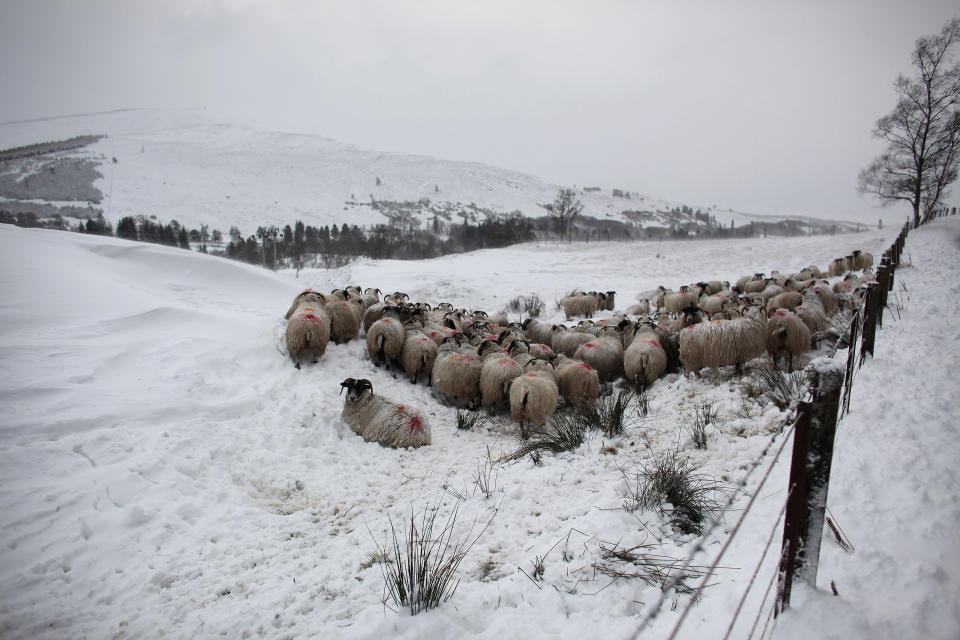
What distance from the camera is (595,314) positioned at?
50.5 ft

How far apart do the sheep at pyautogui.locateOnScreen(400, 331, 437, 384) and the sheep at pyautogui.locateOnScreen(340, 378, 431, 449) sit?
1.68 meters

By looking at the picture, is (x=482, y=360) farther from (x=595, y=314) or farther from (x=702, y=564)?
(x=595, y=314)

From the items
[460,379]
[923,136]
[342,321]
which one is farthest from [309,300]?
[923,136]

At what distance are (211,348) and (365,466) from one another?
14.1 ft

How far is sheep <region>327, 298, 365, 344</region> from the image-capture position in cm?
901

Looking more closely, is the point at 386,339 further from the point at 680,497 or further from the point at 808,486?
the point at 808,486

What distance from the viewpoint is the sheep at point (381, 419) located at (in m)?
6.04

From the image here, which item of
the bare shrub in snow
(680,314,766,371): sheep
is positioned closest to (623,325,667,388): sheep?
(680,314,766,371): sheep

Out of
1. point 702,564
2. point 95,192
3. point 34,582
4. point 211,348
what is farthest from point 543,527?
point 95,192

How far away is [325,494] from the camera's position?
4.82 m

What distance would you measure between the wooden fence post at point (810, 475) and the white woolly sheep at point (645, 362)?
5.68 metres

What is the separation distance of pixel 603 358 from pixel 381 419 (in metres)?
4.55

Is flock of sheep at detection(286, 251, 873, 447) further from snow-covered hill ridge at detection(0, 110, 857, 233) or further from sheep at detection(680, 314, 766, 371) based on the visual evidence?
snow-covered hill ridge at detection(0, 110, 857, 233)

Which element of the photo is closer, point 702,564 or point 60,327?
point 702,564
